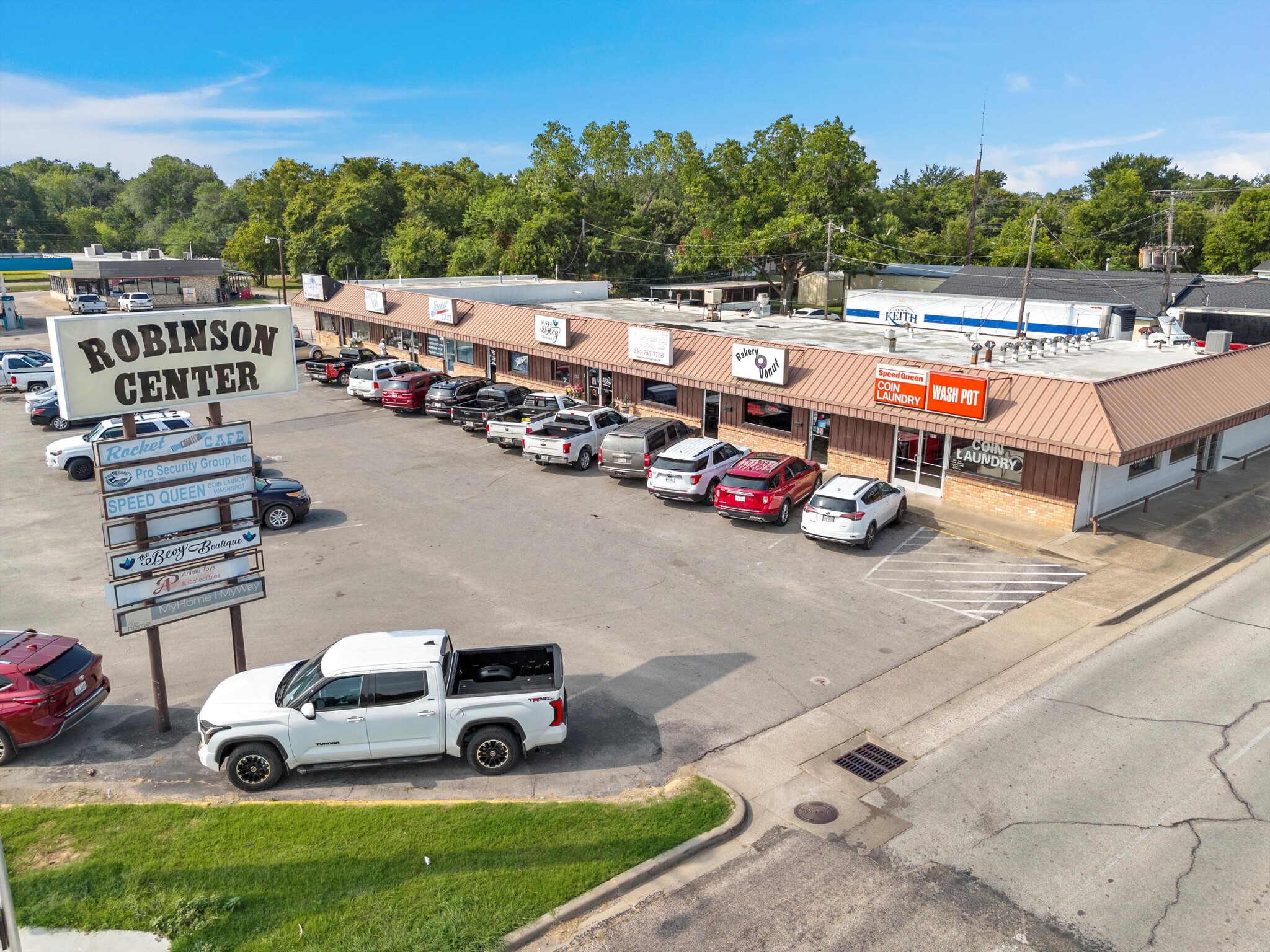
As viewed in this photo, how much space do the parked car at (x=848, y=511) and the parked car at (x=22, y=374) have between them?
124 ft

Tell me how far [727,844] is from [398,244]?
75.1 metres

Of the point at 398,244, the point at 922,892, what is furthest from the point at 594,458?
the point at 398,244

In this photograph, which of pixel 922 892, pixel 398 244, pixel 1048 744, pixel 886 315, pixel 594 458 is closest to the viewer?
pixel 922 892

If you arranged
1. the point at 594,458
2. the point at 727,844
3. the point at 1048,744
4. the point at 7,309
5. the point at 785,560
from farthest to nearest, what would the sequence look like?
the point at 7,309, the point at 594,458, the point at 785,560, the point at 1048,744, the point at 727,844

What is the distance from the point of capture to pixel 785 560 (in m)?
20.0

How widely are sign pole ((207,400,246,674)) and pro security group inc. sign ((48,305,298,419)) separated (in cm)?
46

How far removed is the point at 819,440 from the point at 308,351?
3696cm

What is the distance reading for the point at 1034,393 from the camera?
2106 centimetres

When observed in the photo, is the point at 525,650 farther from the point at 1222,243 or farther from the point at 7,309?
the point at 1222,243

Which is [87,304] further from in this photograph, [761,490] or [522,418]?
[761,490]

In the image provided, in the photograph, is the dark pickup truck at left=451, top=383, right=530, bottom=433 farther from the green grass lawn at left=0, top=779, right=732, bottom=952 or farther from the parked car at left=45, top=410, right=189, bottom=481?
the green grass lawn at left=0, top=779, right=732, bottom=952

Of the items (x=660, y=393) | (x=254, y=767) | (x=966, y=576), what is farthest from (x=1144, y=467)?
(x=254, y=767)

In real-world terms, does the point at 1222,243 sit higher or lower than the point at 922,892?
higher

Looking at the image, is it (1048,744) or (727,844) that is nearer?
(727,844)
